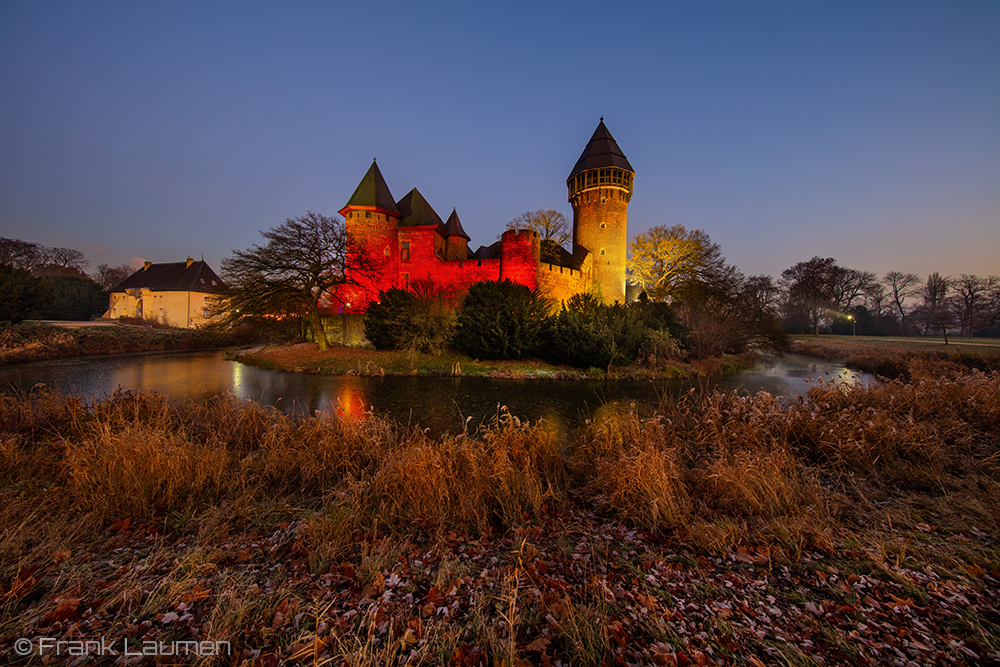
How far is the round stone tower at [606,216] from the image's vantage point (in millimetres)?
25844

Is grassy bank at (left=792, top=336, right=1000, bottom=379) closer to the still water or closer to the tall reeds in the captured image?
the still water

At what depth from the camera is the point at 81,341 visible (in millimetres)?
18719

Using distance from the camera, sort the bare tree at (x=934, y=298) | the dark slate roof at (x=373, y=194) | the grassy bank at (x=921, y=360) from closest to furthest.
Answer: the grassy bank at (x=921, y=360), the dark slate roof at (x=373, y=194), the bare tree at (x=934, y=298)

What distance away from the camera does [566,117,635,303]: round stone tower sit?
25844mm

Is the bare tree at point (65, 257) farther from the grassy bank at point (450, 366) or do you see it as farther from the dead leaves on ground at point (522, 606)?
the dead leaves on ground at point (522, 606)

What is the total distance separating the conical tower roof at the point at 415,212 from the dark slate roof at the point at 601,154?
11.3 meters

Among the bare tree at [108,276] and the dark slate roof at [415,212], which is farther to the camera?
the bare tree at [108,276]

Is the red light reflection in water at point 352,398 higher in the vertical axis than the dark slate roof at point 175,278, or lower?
lower

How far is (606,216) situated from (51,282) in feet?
109

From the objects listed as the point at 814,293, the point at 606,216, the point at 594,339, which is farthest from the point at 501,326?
the point at 814,293

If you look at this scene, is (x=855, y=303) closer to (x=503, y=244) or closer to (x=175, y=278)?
(x=503, y=244)

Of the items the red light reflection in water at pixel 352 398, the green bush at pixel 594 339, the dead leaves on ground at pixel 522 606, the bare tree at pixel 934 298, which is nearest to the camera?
the dead leaves on ground at pixel 522 606

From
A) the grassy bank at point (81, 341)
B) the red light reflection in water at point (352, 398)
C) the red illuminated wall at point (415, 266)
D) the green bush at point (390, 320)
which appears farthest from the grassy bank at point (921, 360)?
the grassy bank at point (81, 341)

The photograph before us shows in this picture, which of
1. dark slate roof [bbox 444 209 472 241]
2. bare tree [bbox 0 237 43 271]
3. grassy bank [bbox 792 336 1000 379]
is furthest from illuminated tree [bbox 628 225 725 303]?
bare tree [bbox 0 237 43 271]
